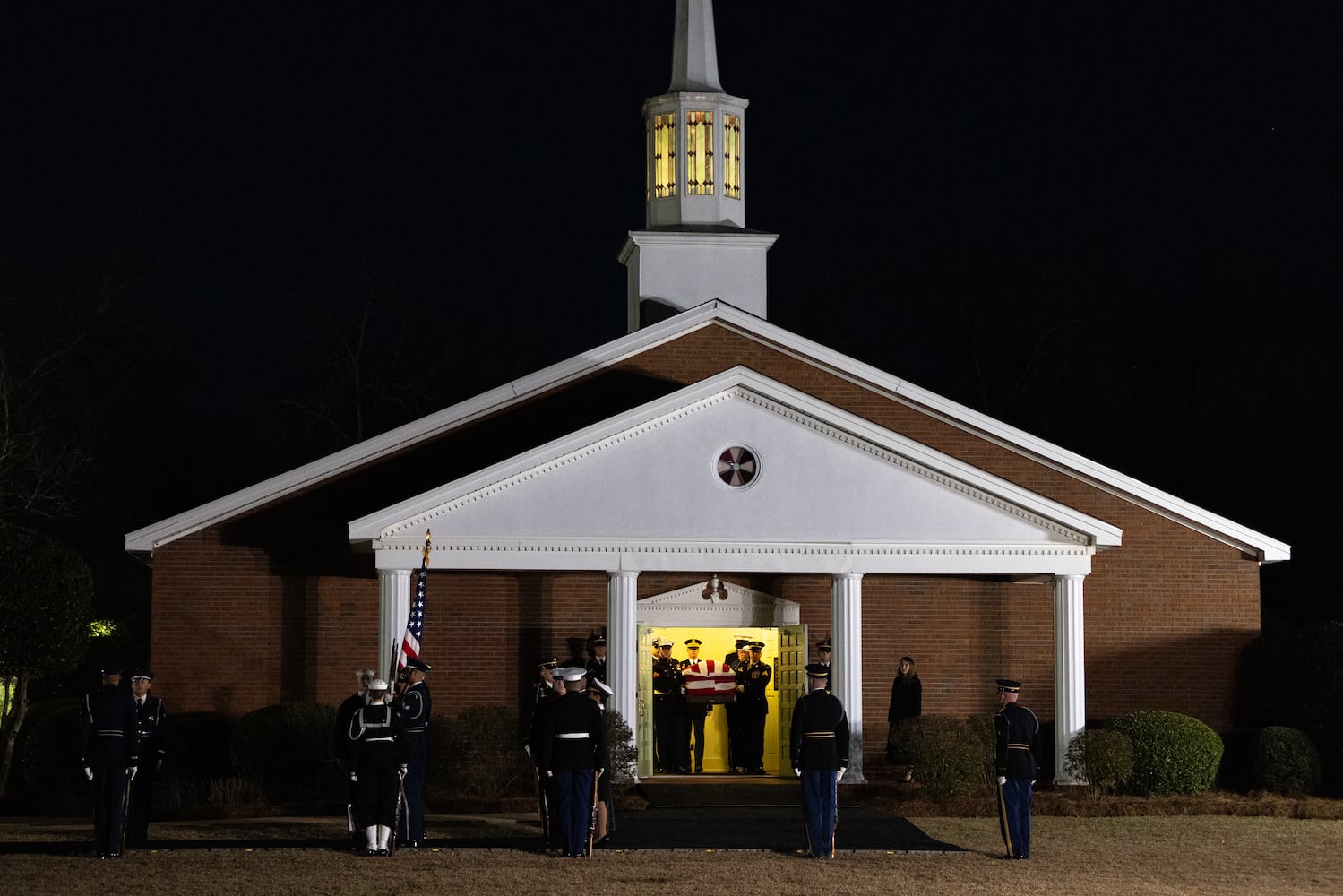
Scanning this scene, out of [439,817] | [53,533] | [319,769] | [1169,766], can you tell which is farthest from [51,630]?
[53,533]

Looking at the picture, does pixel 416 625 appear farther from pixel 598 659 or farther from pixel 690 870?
pixel 690 870

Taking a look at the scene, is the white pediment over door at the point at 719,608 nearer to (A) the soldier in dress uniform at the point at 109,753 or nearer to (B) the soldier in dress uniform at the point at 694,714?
(B) the soldier in dress uniform at the point at 694,714

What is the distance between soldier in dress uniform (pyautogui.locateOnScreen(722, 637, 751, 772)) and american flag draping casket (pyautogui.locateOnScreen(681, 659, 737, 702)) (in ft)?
0.39

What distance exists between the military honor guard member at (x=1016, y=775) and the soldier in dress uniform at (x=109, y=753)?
28.1ft

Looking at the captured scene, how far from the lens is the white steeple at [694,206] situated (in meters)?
29.2

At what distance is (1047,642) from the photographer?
1040 inches

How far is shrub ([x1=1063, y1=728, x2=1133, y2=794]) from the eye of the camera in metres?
22.8

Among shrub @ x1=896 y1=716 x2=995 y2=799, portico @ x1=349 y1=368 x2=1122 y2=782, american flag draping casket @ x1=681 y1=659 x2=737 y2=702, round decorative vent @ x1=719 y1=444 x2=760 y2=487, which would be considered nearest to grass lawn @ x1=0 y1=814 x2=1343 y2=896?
shrub @ x1=896 y1=716 x2=995 y2=799

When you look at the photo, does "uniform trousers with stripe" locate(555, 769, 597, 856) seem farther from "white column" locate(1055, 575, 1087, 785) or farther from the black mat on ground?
"white column" locate(1055, 575, 1087, 785)

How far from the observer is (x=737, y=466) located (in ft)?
75.5

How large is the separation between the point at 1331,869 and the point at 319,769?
1257cm

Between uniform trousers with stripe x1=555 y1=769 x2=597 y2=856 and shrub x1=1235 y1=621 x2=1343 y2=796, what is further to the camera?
shrub x1=1235 y1=621 x2=1343 y2=796

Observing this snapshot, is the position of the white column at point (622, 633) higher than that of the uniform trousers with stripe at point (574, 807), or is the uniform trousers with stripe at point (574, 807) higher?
the white column at point (622, 633)

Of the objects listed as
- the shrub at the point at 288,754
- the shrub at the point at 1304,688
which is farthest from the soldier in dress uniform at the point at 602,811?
the shrub at the point at 1304,688
